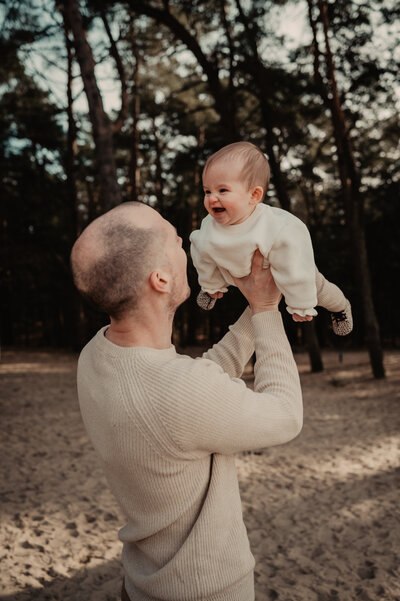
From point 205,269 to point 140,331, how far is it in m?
0.65

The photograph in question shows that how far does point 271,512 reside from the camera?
4.96 m

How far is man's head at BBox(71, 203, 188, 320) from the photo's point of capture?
4.28ft

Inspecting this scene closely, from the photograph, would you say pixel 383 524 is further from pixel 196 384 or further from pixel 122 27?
pixel 122 27

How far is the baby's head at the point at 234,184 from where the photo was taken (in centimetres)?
184

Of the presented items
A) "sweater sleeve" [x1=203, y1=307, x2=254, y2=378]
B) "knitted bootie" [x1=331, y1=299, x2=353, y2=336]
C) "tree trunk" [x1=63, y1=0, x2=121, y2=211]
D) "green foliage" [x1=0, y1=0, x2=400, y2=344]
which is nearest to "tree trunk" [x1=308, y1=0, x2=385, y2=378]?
"green foliage" [x1=0, y1=0, x2=400, y2=344]

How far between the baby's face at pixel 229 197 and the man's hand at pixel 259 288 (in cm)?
18

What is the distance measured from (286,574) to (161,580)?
2.95m

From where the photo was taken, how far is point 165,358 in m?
1.36

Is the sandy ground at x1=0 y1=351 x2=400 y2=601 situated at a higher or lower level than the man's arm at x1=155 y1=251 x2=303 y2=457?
lower

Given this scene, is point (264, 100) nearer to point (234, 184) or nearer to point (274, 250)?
point (234, 184)

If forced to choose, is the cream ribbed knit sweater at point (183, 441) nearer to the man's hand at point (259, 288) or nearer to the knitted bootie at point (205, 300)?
the man's hand at point (259, 288)

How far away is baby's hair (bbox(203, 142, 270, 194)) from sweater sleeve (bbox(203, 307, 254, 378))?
540 mm

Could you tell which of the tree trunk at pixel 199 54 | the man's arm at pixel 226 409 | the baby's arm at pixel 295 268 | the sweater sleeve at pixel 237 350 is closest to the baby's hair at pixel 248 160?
the baby's arm at pixel 295 268

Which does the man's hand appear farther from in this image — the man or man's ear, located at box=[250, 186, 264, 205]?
man's ear, located at box=[250, 186, 264, 205]
